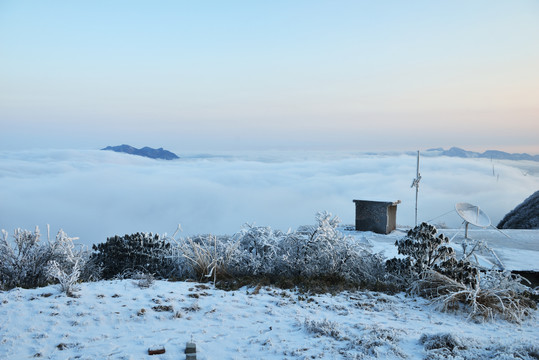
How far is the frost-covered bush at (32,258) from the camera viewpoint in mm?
6082

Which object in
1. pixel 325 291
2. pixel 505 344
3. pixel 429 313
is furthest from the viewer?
pixel 325 291

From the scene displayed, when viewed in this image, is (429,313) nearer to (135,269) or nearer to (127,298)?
(127,298)

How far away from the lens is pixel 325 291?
19.6ft

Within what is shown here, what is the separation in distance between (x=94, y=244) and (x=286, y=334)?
15.1ft

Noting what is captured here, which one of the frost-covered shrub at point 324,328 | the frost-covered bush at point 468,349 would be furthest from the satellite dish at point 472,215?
the frost-covered shrub at point 324,328

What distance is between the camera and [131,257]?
22.7 ft

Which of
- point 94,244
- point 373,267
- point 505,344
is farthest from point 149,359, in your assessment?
point 373,267

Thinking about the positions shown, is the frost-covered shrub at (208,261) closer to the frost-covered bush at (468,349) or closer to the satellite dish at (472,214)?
the frost-covered bush at (468,349)

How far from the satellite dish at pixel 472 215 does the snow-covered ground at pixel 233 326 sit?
342 cm

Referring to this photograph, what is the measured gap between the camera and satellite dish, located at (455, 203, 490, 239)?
8.59 m

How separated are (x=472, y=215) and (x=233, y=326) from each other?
22.7 feet

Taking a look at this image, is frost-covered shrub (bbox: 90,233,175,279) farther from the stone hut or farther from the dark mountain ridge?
the dark mountain ridge

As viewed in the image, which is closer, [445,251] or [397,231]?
[445,251]

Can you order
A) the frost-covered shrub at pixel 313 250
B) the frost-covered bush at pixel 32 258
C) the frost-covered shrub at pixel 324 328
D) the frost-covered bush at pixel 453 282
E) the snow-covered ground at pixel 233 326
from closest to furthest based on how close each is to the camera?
the snow-covered ground at pixel 233 326 < the frost-covered shrub at pixel 324 328 < the frost-covered bush at pixel 453 282 < the frost-covered bush at pixel 32 258 < the frost-covered shrub at pixel 313 250
